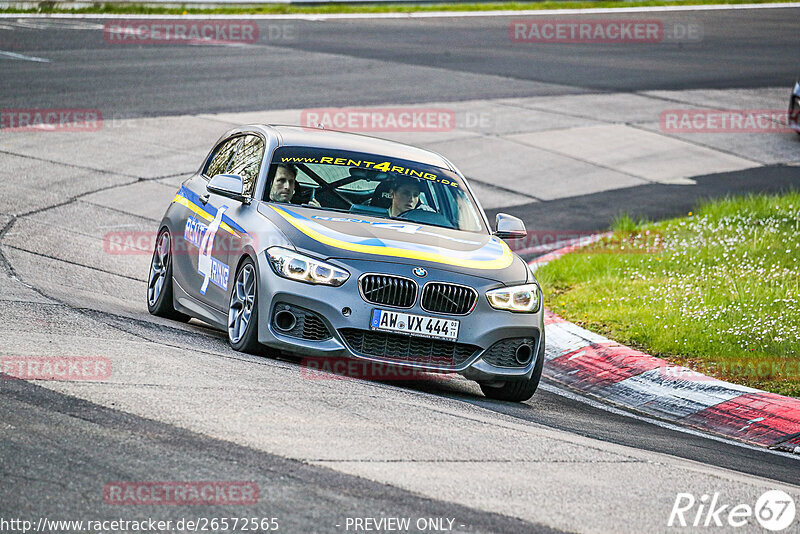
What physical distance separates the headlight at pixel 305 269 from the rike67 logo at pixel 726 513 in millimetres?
2815

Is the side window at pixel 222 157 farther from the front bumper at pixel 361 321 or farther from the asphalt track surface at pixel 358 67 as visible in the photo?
the asphalt track surface at pixel 358 67

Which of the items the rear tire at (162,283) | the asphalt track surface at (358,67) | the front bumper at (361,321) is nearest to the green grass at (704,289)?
the front bumper at (361,321)

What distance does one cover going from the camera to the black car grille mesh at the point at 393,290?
7.96 metres

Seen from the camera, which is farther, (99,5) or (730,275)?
(99,5)

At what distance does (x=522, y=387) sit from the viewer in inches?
335

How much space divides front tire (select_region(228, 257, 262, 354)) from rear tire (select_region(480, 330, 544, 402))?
1.68m

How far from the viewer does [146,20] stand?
30016 millimetres

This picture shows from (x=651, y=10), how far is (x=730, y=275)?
27.8 metres

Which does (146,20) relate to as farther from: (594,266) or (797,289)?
(797,289)

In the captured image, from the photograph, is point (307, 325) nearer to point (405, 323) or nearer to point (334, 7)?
point (405, 323)

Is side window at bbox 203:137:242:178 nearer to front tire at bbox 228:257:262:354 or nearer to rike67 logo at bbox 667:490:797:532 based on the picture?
front tire at bbox 228:257:262:354

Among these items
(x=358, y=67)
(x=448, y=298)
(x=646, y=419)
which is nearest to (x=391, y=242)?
(x=448, y=298)

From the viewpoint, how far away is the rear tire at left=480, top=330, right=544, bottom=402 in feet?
27.8

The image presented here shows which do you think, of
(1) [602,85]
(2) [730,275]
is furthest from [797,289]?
(1) [602,85]
